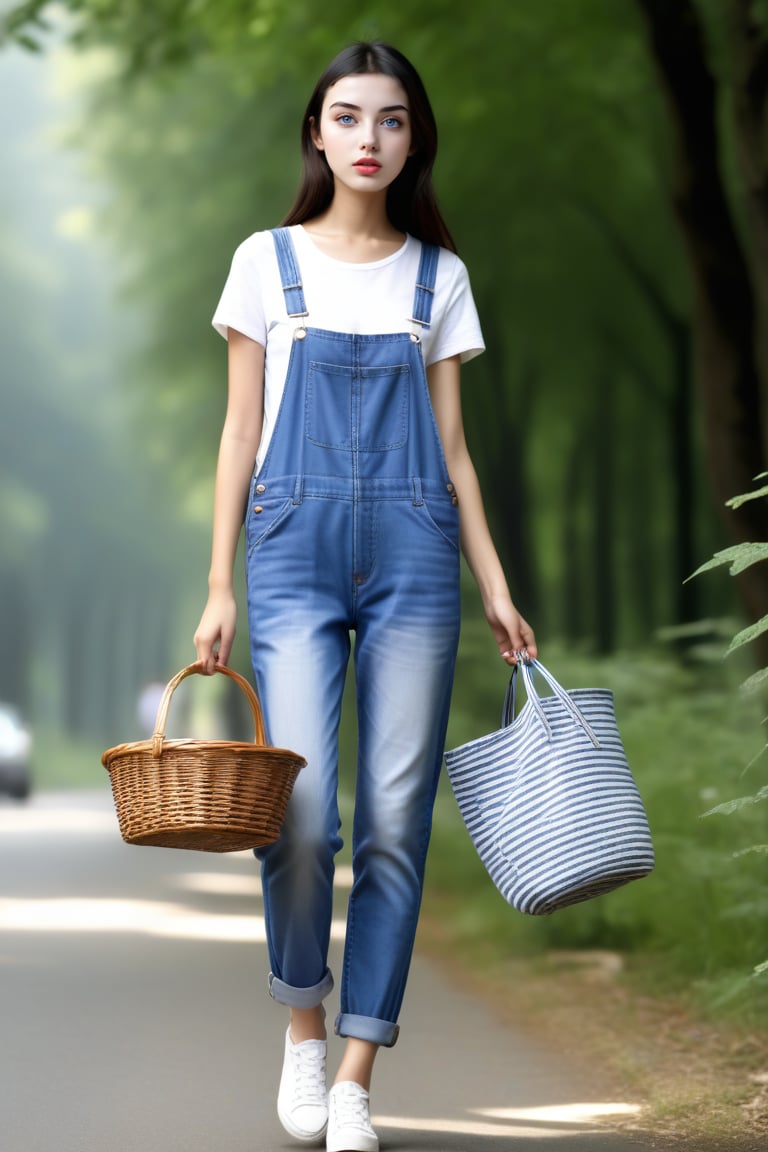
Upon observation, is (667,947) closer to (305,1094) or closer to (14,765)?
(305,1094)

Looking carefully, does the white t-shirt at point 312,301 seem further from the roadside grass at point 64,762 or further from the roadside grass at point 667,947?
the roadside grass at point 64,762

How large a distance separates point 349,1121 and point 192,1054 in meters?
1.74

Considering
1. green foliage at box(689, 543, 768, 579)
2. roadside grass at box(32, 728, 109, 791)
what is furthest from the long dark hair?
roadside grass at box(32, 728, 109, 791)

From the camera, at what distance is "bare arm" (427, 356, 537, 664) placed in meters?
4.44

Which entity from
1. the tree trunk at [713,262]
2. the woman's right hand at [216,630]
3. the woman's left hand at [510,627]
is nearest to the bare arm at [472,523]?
the woman's left hand at [510,627]

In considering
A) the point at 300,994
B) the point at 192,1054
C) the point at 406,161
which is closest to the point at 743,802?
the point at 300,994

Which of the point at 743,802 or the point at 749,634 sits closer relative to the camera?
Result: the point at 749,634

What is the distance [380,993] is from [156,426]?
23390 millimetres

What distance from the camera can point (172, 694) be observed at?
161 inches

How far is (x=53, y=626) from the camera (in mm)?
51844

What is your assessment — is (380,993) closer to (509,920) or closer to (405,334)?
(405,334)

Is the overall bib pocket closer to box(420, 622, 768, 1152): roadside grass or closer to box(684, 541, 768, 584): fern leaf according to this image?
box(684, 541, 768, 584): fern leaf

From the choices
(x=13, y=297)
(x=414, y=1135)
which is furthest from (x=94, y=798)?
(x=414, y=1135)

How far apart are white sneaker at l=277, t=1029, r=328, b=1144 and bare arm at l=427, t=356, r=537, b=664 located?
3.27 ft
